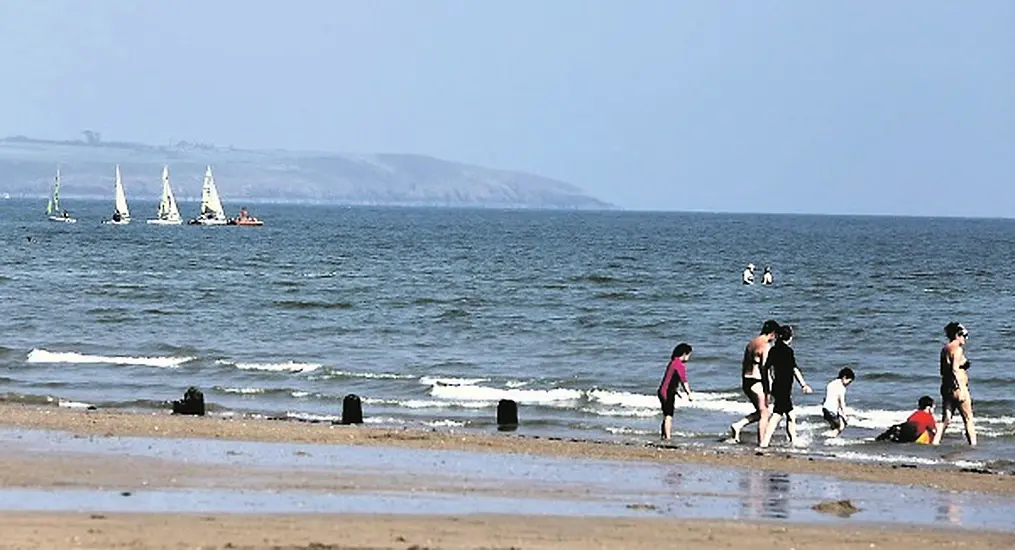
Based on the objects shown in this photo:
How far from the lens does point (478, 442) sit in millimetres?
20953

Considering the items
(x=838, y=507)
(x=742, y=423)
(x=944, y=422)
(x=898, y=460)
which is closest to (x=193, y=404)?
(x=742, y=423)

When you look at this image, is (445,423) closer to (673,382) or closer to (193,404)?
(193,404)

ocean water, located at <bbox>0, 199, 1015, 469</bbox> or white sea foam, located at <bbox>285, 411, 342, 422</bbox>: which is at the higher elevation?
ocean water, located at <bbox>0, 199, 1015, 469</bbox>

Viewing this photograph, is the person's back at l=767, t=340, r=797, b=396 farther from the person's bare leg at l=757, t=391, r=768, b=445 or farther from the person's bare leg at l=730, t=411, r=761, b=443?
the person's bare leg at l=730, t=411, r=761, b=443

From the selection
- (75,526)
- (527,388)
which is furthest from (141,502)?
(527,388)

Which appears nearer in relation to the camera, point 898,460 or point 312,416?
point 898,460

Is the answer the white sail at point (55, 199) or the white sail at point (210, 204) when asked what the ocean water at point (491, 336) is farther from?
the white sail at point (55, 199)

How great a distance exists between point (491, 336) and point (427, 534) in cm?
2898

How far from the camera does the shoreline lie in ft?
61.9

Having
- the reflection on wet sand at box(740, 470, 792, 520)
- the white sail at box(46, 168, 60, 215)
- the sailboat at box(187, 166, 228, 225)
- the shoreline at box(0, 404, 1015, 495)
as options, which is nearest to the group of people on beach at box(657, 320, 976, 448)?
the shoreline at box(0, 404, 1015, 495)

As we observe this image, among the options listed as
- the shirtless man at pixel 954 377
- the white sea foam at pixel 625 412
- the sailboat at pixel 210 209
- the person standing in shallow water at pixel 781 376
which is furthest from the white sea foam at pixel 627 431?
the sailboat at pixel 210 209

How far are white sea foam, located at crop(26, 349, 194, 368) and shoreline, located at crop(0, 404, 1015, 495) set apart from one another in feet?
34.1

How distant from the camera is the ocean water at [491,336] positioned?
27.1m

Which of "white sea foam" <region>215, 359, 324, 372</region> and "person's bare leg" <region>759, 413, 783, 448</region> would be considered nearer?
"person's bare leg" <region>759, 413, 783, 448</region>
